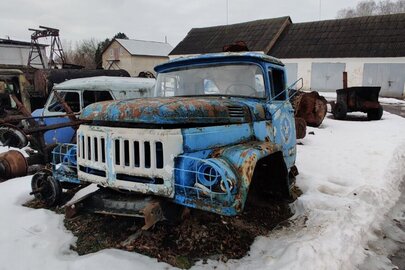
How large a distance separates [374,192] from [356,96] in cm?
947

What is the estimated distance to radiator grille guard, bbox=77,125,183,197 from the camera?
10.4 ft

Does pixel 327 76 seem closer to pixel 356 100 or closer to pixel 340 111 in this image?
pixel 356 100

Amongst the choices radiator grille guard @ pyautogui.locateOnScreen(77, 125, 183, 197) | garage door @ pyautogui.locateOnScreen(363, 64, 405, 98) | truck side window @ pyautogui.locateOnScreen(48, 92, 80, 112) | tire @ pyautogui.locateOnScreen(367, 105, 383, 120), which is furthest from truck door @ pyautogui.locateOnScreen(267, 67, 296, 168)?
garage door @ pyautogui.locateOnScreen(363, 64, 405, 98)

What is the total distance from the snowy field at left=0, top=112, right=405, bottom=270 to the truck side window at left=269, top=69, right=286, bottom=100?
4.89 ft

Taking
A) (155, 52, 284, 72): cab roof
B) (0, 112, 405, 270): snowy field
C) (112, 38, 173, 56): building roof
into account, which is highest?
(112, 38, 173, 56): building roof

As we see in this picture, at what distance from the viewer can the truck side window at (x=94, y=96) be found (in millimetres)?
8141

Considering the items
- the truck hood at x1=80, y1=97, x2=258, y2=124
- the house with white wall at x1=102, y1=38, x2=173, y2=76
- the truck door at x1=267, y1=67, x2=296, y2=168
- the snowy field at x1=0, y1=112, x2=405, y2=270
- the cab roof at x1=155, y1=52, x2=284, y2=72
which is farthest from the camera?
the house with white wall at x1=102, y1=38, x2=173, y2=76

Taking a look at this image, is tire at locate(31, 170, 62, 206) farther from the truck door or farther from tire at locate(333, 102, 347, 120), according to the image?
tire at locate(333, 102, 347, 120)

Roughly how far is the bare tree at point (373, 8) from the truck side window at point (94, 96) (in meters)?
70.8

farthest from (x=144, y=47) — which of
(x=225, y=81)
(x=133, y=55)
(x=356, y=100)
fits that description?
(x=225, y=81)

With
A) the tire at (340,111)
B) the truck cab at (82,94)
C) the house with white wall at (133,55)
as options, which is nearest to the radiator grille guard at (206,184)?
the truck cab at (82,94)

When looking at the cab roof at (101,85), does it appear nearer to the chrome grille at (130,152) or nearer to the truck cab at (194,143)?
the truck cab at (194,143)

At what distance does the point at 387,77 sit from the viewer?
24188 mm

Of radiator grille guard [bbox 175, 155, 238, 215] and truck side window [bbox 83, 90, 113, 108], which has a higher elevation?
truck side window [bbox 83, 90, 113, 108]
